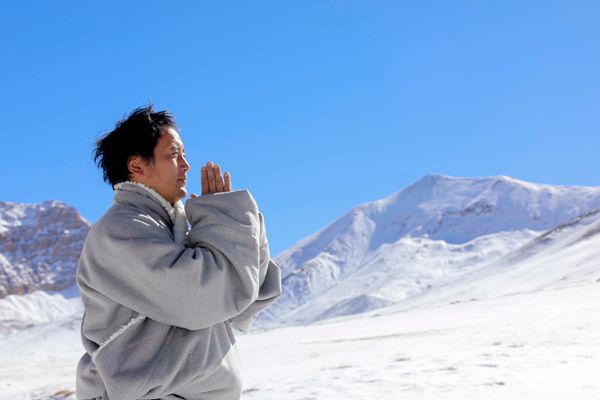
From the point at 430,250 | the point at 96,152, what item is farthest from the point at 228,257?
the point at 430,250

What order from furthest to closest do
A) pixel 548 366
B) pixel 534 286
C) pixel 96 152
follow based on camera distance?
pixel 534 286, pixel 548 366, pixel 96 152

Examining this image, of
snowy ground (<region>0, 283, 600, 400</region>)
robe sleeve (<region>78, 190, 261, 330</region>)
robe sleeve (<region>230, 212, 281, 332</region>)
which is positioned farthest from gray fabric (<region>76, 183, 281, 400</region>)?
snowy ground (<region>0, 283, 600, 400</region>)

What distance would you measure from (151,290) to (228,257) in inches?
11.6

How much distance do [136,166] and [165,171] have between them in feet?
0.40

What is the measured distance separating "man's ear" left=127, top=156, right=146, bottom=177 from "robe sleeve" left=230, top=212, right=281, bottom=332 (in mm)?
501

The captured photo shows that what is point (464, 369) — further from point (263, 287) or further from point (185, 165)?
point (185, 165)

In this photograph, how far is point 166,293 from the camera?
244 cm

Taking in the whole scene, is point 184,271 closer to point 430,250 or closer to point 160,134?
point 160,134

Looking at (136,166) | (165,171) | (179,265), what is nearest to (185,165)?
(165,171)

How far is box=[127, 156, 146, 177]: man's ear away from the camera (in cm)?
280

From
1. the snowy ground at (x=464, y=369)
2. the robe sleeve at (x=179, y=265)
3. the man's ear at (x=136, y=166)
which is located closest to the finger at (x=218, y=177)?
the robe sleeve at (x=179, y=265)

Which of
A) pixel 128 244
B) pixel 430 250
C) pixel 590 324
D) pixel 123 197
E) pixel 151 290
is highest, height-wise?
pixel 430 250

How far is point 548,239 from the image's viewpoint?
339 ft

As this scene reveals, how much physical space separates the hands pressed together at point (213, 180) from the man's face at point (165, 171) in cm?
9
